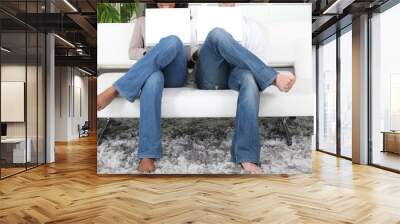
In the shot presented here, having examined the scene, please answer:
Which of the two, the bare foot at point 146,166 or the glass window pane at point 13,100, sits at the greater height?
the glass window pane at point 13,100

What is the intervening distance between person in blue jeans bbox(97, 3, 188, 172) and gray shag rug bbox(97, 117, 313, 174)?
0.20 m

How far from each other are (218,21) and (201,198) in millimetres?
2405

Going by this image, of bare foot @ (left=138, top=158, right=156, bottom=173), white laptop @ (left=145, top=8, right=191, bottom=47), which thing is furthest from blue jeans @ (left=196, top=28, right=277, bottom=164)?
bare foot @ (left=138, top=158, right=156, bottom=173)

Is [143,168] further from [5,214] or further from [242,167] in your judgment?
[5,214]

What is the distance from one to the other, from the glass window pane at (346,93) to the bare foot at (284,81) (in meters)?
2.70

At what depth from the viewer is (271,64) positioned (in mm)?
5309

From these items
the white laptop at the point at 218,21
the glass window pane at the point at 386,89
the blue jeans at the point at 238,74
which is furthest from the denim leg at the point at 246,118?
the glass window pane at the point at 386,89

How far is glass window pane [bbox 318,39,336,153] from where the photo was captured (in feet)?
28.0

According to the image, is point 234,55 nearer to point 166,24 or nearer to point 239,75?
point 239,75

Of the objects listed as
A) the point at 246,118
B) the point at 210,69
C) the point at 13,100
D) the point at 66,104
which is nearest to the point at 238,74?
the point at 210,69

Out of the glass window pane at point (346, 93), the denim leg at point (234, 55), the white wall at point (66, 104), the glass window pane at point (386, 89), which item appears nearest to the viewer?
the denim leg at point (234, 55)

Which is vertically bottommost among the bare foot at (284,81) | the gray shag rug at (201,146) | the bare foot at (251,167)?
the bare foot at (251,167)

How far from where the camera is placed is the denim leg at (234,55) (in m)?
5.12

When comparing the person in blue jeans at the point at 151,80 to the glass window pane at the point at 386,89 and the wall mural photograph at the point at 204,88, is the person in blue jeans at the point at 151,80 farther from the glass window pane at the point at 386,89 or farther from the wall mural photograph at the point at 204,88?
the glass window pane at the point at 386,89
